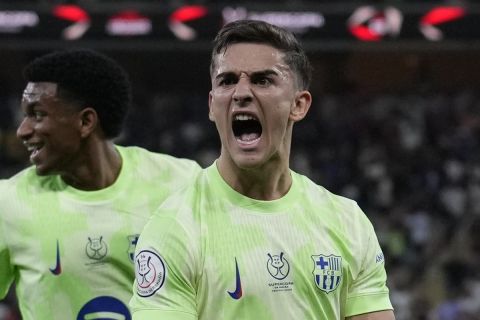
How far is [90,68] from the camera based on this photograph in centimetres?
429

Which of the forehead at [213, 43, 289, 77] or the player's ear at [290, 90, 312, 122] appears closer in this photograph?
the forehead at [213, 43, 289, 77]

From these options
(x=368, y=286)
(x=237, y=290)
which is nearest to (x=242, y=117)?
(x=237, y=290)

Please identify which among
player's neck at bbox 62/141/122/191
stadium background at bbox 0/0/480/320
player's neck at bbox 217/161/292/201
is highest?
stadium background at bbox 0/0/480/320

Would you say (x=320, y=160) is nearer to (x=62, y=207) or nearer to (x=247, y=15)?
(x=247, y=15)

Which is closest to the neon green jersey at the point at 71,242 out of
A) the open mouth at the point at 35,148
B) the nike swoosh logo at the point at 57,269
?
the nike swoosh logo at the point at 57,269

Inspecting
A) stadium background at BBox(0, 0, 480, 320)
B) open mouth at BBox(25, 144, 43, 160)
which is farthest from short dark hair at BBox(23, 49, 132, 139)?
stadium background at BBox(0, 0, 480, 320)

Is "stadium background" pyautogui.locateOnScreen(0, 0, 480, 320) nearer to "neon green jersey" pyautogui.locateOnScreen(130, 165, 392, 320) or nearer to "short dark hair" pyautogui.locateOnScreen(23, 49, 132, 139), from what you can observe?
"short dark hair" pyautogui.locateOnScreen(23, 49, 132, 139)

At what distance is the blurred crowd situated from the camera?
1234cm

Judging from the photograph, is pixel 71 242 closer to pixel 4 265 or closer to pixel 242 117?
pixel 4 265

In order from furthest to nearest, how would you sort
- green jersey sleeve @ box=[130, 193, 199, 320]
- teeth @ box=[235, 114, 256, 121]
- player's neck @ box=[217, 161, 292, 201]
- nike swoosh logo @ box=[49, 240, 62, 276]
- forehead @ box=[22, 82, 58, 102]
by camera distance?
1. forehead @ box=[22, 82, 58, 102]
2. nike swoosh logo @ box=[49, 240, 62, 276]
3. player's neck @ box=[217, 161, 292, 201]
4. teeth @ box=[235, 114, 256, 121]
5. green jersey sleeve @ box=[130, 193, 199, 320]

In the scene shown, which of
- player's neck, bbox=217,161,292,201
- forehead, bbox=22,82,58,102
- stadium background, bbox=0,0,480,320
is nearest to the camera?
player's neck, bbox=217,161,292,201

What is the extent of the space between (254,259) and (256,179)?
287 mm

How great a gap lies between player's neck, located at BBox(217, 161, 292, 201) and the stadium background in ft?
22.9

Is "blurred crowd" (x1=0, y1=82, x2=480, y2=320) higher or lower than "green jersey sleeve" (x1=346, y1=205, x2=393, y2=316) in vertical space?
higher
